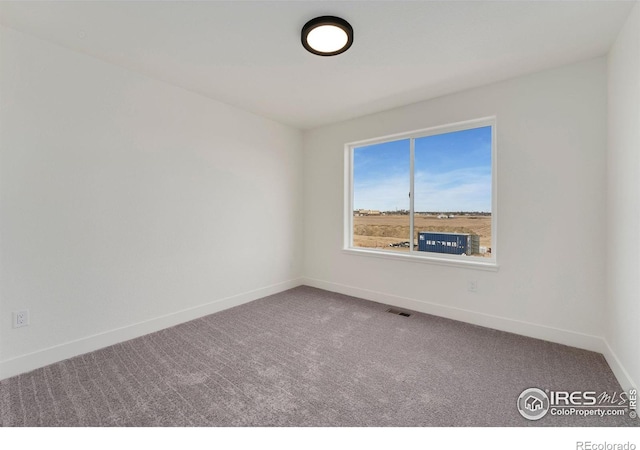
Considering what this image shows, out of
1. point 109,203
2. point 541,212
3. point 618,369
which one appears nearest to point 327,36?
point 109,203

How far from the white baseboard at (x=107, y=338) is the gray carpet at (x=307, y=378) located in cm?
8

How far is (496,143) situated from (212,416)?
3281mm

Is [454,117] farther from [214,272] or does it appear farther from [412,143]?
[214,272]

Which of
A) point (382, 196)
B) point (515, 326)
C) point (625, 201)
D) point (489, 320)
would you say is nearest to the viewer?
point (625, 201)

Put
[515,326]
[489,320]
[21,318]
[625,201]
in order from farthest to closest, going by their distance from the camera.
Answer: [489,320], [515,326], [21,318], [625,201]

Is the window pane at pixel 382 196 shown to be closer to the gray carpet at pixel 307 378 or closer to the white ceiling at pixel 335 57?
the white ceiling at pixel 335 57

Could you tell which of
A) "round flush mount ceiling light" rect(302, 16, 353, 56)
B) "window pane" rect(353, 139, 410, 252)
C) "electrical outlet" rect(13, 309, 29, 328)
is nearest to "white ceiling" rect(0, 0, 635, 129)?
"round flush mount ceiling light" rect(302, 16, 353, 56)

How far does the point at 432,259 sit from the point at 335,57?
7.53 ft

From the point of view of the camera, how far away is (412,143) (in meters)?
3.40

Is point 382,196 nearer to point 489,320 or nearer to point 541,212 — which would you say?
point 541,212

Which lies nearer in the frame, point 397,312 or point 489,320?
point 489,320

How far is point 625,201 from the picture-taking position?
1.85 m

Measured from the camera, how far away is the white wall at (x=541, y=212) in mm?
2291

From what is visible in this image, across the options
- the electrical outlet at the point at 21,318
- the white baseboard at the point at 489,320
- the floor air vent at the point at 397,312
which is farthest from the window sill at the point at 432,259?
the electrical outlet at the point at 21,318
